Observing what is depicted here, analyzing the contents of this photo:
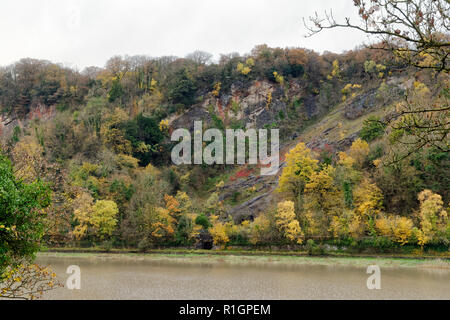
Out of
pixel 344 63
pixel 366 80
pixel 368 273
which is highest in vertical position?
pixel 344 63

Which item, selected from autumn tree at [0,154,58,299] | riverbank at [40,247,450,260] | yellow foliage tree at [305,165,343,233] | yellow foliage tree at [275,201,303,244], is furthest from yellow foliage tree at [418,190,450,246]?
autumn tree at [0,154,58,299]

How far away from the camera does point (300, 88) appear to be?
258ft

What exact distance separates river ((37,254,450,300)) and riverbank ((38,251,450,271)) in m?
0.10

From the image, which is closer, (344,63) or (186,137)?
(186,137)

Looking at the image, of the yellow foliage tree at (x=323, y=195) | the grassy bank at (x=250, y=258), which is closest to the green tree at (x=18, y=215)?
the grassy bank at (x=250, y=258)

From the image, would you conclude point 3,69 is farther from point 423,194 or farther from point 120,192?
point 423,194

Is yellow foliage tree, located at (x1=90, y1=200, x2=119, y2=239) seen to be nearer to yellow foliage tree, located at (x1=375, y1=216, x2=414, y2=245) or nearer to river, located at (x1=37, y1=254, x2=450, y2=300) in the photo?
river, located at (x1=37, y1=254, x2=450, y2=300)

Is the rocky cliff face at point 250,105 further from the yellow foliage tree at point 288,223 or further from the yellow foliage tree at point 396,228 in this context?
the yellow foliage tree at point 396,228

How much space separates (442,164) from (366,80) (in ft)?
108

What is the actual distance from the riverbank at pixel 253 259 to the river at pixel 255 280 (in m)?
0.10

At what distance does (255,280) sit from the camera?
24766 mm

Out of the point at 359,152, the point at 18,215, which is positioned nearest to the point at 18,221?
the point at 18,215

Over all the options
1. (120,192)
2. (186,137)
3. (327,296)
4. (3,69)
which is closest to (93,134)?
(186,137)

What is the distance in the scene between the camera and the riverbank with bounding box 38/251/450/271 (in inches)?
1331
